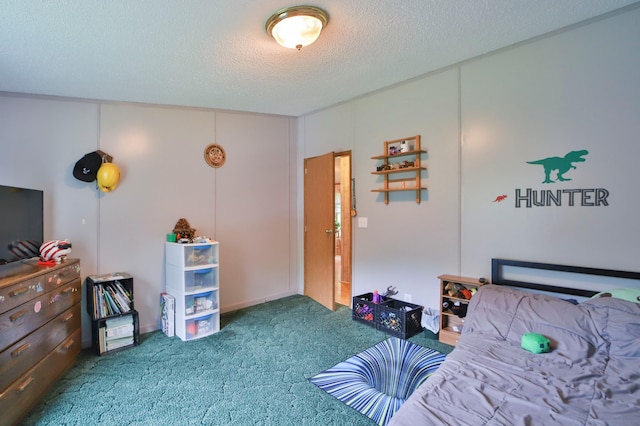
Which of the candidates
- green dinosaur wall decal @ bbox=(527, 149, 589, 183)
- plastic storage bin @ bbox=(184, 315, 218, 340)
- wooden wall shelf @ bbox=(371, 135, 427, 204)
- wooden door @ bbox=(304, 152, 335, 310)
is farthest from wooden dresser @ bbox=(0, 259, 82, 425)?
green dinosaur wall decal @ bbox=(527, 149, 589, 183)

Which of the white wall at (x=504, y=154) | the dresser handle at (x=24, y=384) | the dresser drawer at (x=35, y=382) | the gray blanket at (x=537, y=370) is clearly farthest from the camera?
the white wall at (x=504, y=154)

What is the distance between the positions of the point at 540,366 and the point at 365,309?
193 cm

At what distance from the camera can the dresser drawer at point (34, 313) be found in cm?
193

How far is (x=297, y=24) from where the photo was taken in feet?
6.86

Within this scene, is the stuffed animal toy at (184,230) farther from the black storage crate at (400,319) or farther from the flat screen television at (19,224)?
the black storage crate at (400,319)

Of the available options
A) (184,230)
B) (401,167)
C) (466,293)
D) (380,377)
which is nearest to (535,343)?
(466,293)

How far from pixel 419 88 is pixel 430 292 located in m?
2.14

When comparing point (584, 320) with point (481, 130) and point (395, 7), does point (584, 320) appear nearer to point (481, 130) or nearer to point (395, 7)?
point (481, 130)

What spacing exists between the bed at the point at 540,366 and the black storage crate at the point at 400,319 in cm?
80

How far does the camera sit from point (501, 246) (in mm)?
2791

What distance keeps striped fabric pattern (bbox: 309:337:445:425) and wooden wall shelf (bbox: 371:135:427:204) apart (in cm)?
151

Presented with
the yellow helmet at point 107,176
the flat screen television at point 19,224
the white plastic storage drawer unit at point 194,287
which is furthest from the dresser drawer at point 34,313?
the yellow helmet at point 107,176

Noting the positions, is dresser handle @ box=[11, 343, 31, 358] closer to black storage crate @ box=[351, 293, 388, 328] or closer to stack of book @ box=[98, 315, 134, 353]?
stack of book @ box=[98, 315, 134, 353]

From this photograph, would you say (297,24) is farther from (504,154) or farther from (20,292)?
(20,292)
